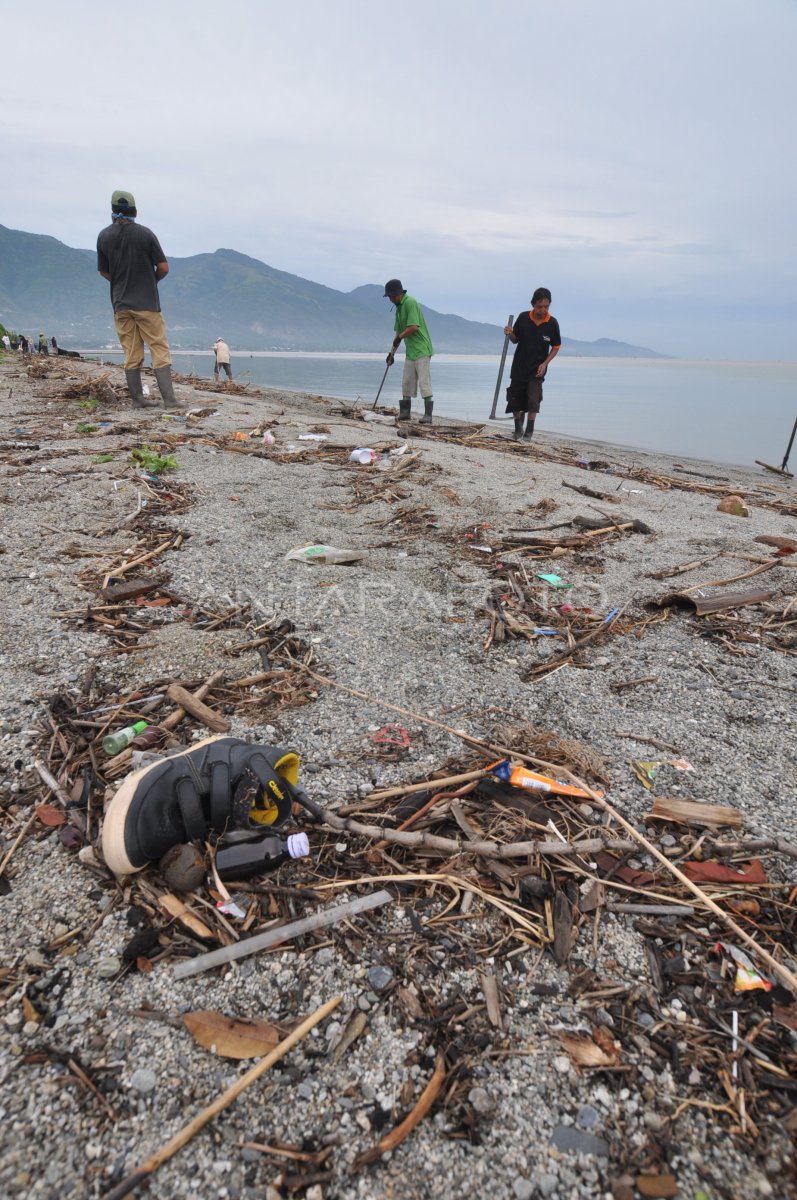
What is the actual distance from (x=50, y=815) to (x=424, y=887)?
1.29 meters

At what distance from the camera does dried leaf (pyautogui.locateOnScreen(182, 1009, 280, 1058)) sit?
4.62 ft

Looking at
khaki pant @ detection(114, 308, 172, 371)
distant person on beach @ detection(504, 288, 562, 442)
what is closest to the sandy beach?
khaki pant @ detection(114, 308, 172, 371)

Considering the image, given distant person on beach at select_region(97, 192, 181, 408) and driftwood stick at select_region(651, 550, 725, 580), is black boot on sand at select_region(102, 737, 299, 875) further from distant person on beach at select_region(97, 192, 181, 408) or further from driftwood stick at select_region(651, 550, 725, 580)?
distant person on beach at select_region(97, 192, 181, 408)

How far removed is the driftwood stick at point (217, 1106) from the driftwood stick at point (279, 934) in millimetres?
220

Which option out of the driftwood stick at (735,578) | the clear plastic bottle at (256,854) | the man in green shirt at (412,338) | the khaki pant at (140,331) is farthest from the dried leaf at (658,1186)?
the man in green shirt at (412,338)

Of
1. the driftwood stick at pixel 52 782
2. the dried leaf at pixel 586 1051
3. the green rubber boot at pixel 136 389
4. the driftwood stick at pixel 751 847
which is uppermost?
the green rubber boot at pixel 136 389

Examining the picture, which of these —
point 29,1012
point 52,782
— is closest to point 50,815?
point 52,782

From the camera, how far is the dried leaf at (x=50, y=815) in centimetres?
199

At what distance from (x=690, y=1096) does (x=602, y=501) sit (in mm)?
5901

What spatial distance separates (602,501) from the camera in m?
6.57

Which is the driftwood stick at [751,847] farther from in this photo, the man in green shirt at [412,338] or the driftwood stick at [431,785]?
the man in green shirt at [412,338]

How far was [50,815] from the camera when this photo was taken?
6.61 ft

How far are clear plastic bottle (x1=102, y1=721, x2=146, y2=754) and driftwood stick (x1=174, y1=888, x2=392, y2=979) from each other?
966 millimetres

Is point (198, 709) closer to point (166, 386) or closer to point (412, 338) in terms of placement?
point (166, 386)
